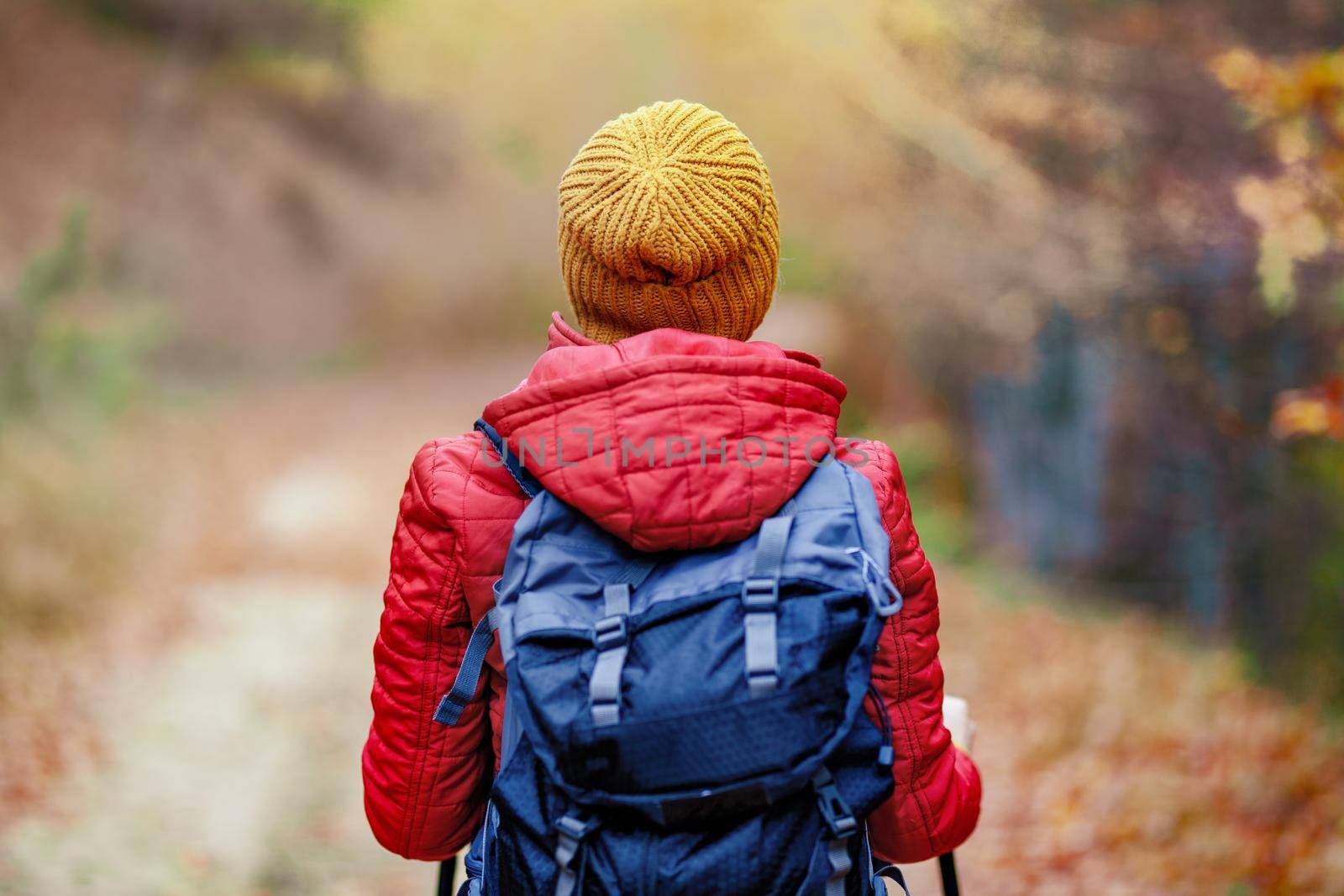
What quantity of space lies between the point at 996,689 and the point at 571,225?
17.4 feet

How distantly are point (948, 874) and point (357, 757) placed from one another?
450cm

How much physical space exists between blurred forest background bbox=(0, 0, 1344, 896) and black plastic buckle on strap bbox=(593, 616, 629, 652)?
2820 mm

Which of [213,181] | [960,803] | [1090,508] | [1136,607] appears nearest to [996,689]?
[1136,607]

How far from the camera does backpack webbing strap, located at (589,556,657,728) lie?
1.26 m

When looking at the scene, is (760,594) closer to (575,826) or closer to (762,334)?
(575,826)

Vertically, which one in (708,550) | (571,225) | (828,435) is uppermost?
(571,225)

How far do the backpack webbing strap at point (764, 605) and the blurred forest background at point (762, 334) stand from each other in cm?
266

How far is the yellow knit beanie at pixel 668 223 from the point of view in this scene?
4.67 feet

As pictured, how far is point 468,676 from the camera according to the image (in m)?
1.45

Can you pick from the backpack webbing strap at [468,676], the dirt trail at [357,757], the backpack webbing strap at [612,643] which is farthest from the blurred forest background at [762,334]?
the backpack webbing strap at [468,676]

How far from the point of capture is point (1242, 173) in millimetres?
4512

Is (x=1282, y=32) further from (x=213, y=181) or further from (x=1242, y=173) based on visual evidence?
(x=213, y=181)

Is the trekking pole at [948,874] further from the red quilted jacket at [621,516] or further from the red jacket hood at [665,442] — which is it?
the red jacket hood at [665,442]

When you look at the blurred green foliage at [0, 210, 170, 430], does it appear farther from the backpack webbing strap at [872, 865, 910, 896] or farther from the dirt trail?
the backpack webbing strap at [872, 865, 910, 896]
